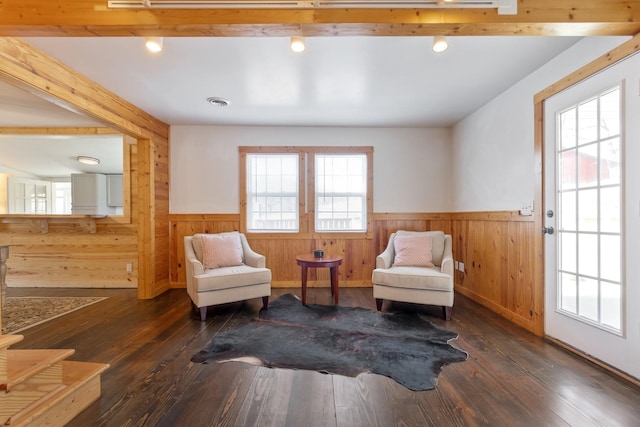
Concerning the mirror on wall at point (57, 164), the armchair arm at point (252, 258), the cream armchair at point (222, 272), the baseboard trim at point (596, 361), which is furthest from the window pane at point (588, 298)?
the mirror on wall at point (57, 164)

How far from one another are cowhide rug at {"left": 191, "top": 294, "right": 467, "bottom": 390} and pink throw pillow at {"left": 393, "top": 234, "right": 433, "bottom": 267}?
58cm

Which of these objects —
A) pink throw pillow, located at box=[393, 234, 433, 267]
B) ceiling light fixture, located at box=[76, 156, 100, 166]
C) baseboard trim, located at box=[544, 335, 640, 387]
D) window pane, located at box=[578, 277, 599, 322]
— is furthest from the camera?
ceiling light fixture, located at box=[76, 156, 100, 166]

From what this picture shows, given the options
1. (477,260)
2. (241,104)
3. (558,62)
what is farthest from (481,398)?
(241,104)

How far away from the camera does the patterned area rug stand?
8.50ft

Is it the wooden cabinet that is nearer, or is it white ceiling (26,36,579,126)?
white ceiling (26,36,579,126)

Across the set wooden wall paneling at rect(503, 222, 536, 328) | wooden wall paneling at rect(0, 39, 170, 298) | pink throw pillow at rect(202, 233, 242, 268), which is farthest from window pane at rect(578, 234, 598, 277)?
wooden wall paneling at rect(0, 39, 170, 298)

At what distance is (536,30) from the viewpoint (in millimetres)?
1632

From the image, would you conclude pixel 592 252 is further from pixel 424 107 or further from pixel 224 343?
pixel 224 343

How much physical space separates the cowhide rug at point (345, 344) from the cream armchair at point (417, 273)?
0.22 m

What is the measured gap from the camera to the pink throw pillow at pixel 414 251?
10.4 ft

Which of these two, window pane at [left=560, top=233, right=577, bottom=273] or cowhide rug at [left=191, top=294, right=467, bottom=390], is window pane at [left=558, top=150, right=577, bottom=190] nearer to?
window pane at [left=560, top=233, right=577, bottom=273]

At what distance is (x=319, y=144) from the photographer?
159 inches

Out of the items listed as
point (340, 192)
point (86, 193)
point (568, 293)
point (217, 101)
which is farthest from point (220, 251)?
point (86, 193)

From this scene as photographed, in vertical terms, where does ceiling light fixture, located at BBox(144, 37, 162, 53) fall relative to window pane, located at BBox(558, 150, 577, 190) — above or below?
above
